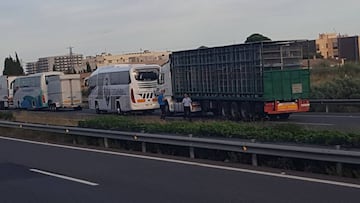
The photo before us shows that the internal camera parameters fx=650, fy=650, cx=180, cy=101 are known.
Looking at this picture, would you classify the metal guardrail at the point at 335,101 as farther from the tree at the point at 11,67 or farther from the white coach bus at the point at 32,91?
the tree at the point at 11,67

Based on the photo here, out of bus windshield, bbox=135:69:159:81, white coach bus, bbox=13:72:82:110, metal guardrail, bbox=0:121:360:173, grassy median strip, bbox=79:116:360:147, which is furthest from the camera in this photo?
white coach bus, bbox=13:72:82:110

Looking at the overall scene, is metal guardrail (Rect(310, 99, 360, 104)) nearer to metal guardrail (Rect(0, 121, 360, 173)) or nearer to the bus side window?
the bus side window

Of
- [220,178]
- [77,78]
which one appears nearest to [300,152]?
[220,178]

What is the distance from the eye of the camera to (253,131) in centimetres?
1555

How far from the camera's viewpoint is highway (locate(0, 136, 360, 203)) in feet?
33.7

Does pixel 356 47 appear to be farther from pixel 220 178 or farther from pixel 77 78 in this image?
pixel 220 178

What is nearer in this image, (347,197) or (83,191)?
(347,197)

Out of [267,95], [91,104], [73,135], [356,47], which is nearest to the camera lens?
[73,135]

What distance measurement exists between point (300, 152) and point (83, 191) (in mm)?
4069

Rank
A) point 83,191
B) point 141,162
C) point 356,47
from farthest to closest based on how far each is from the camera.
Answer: point 356,47 < point 141,162 < point 83,191

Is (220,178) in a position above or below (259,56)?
below

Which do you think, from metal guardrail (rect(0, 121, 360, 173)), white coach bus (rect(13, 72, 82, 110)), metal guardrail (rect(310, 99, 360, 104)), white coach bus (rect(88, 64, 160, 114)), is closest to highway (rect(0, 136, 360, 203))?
metal guardrail (rect(0, 121, 360, 173))

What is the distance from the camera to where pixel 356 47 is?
8581 cm

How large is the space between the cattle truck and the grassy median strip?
8257 millimetres
